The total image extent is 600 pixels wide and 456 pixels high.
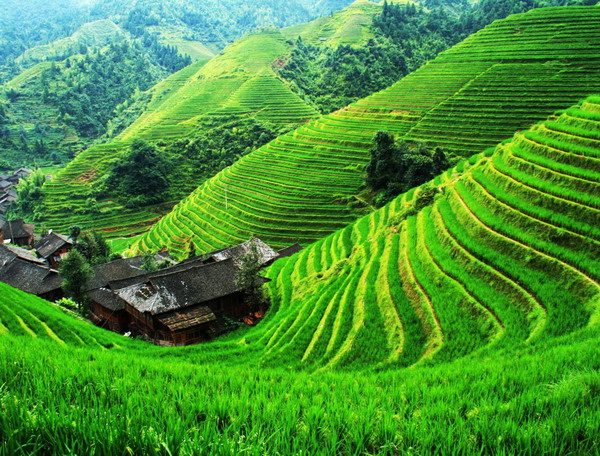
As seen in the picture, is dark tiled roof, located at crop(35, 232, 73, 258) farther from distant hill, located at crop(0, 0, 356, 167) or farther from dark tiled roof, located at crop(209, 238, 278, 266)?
distant hill, located at crop(0, 0, 356, 167)

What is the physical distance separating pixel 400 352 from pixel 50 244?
4272cm

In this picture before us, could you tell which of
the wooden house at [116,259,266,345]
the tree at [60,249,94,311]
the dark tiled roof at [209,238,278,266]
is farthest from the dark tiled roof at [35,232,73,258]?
the wooden house at [116,259,266,345]

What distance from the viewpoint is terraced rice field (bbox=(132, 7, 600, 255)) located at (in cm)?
3984

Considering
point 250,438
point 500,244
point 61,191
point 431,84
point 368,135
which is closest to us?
point 250,438

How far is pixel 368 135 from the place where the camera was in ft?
155

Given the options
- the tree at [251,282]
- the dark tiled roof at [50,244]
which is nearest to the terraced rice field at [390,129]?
the dark tiled roof at [50,244]

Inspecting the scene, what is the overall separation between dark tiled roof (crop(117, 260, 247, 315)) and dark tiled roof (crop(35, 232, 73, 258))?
2421 centimetres

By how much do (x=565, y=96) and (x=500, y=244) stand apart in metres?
35.6

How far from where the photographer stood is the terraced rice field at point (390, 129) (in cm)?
3984

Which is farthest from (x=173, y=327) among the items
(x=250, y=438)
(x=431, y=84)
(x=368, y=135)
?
(x=431, y=84)

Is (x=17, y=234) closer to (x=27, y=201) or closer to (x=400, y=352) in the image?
(x=27, y=201)

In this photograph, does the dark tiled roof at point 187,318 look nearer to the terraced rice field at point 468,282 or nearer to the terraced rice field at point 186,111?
the terraced rice field at point 468,282

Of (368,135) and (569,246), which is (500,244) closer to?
(569,246)

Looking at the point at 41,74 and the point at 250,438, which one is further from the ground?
the point at 41,74
